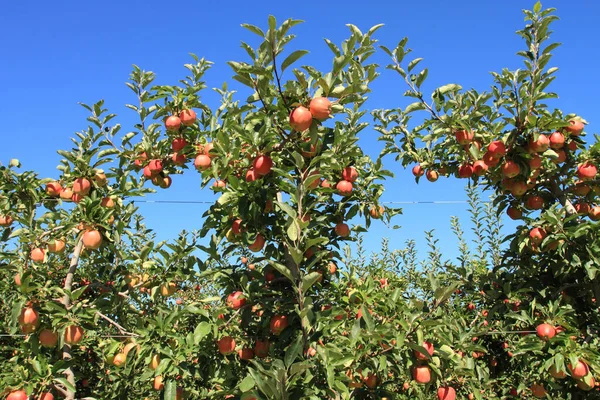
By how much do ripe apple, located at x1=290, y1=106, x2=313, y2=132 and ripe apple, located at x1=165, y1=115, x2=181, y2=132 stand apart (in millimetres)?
1476

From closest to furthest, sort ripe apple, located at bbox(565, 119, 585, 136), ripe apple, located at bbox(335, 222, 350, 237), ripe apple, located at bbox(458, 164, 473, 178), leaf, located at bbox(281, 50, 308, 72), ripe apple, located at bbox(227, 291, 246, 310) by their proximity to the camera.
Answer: leaf, located at bbox(281, 50, 308, 72)
ripe apple, located at bbox(227, 291, 246, 310)
ripe apple, located at bbox(335, 222, 350, 237)
ripe apple, located at bbox(565, 119, 585, 136)
ripe apple, located at bbox(458, 164, 473, 178)

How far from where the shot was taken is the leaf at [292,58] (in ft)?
7.27

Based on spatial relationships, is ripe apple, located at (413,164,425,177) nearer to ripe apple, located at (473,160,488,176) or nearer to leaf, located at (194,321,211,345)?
ripe apple, located at (473,160,488,176)

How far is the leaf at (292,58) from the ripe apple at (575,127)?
8.08ft

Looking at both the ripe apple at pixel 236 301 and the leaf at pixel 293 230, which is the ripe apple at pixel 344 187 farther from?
the ripe apple at pixel 236 301

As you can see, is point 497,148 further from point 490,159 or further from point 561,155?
point 561,155

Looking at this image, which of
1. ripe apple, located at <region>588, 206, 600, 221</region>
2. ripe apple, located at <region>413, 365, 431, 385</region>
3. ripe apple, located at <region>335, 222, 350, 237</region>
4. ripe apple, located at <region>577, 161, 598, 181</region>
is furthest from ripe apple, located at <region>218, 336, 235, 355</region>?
ripe apple, located at <region>588, 206, 600, 221</region>

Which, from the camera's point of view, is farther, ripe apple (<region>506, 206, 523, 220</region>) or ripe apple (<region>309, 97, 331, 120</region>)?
ripe apple (<region>506, 206, 523, 220</region>)

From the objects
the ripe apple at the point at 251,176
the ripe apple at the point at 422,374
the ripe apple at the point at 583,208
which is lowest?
the ripe apple at the point at 422,374

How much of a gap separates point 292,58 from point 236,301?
1.51 meters

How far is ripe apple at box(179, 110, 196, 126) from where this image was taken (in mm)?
3480

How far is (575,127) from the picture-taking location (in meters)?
3.48

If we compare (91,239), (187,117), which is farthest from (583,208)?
(91,239)

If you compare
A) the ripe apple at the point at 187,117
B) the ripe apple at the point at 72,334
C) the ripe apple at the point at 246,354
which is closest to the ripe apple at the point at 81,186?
the ripe apple at the point at 187,117
